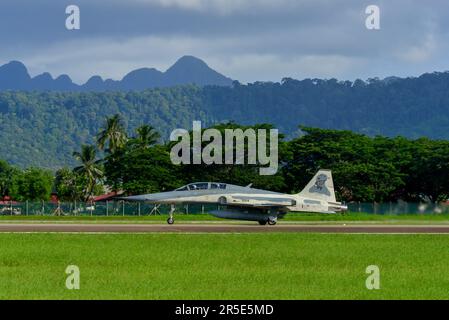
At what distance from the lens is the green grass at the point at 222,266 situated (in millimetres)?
18172

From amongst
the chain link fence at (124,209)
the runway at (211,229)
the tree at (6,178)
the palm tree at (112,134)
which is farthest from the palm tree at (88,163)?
the runway at (211,229)

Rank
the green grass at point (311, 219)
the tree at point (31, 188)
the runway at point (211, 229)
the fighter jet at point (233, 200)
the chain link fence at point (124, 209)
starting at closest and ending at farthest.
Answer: the runway at point (211, 229)
the fighter jet at point (233, 200)
the green grass at point (311, 219)
the chain link fence at point (124, 209)
the tree at point (31, 188)

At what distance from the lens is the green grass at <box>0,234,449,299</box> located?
59.6 ft

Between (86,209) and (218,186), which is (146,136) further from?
(218,186)

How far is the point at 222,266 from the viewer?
2359 centimetres

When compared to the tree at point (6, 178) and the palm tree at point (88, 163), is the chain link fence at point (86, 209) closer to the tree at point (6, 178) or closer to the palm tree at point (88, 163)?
the palm tree at point (88, 163)

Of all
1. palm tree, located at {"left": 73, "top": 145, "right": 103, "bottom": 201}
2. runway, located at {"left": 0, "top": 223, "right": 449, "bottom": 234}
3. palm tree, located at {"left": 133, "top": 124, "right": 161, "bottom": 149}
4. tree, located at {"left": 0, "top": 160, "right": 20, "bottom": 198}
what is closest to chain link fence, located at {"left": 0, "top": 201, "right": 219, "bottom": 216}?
palm tree, located at {"left": 133, "top": 124, "right": 161, "bottom": 149}

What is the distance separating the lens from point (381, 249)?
101 ft

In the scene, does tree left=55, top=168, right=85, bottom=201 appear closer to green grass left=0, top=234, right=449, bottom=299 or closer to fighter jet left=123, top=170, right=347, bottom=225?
fighter jet left=123, top=170, right=347, bottom=225

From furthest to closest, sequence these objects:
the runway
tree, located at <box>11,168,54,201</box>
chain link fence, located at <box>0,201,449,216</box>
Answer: tree, located at <box>11,168,54,201</box> < chain link fence, located at <box>0,201,449,216</box> < the runway

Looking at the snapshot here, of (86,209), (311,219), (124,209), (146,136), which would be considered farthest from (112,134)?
(311,219)
